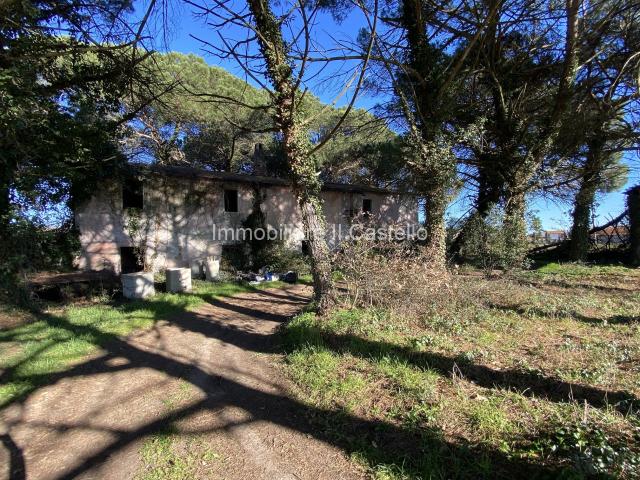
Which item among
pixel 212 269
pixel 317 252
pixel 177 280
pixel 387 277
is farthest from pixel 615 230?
pixel 177 280

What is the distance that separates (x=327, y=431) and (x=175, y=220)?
1193 cm

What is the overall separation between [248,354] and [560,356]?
4216 millimetres

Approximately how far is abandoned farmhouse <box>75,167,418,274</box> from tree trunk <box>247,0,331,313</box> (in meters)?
3.93

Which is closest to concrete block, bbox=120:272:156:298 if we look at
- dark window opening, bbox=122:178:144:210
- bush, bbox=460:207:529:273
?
dark window opening, bbox=122:178:144:210

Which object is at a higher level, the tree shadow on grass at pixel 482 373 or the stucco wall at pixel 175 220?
the stucco wall at pixel 175 220

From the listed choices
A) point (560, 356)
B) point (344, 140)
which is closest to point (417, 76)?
point (560, 356)

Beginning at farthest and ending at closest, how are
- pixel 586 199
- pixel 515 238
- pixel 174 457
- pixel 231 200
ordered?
pixel 231 200 → pixel 586 199 → pixel 515 238 → pixel 174 457

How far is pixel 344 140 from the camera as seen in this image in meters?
19.2

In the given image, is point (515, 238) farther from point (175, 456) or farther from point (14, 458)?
point (14, 458)

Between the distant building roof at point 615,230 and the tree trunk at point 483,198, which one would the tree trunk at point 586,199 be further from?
the tree trunk at point 483,198

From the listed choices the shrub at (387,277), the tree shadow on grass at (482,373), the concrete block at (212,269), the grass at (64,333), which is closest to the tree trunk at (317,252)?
the shrub at (387,277)

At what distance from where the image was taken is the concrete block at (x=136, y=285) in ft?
30.3

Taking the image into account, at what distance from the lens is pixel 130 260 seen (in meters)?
12.4

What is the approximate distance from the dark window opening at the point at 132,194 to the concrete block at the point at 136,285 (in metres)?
4.04
